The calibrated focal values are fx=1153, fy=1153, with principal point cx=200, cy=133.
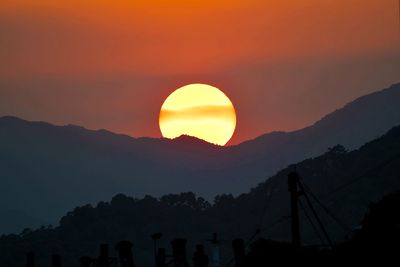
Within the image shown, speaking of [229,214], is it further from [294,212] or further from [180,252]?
[294,212]

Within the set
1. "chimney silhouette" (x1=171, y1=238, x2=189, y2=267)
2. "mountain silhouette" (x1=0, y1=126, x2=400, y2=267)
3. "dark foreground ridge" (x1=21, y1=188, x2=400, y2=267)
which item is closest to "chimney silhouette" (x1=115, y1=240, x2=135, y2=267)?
"dark foreground ridge" (x1=21, y1=188, x2=400, y2=267)

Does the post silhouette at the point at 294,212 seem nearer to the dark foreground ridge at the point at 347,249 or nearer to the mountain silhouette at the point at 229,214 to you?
the dark foreground ridge at the point at 347,249

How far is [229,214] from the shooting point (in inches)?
7303

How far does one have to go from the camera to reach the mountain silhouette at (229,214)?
152250mm

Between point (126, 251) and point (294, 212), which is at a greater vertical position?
point (294, 212)

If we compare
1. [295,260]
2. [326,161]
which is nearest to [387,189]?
[326,161]

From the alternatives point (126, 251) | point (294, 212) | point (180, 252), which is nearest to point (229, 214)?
point (180, 252)

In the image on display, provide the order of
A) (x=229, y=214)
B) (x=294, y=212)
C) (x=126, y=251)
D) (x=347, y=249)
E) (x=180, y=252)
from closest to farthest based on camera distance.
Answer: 1. (x=347, y=249)
2. (x=294, y=212)
3. (x=126, y=251)
4. (x=180, y=252)
5. (x=229, y=214)

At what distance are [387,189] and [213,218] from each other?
4788 cm

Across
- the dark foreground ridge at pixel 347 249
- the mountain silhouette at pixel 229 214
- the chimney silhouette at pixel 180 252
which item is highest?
the mountain silhouette at pixel 229 214

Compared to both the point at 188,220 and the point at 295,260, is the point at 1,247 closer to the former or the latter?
the point at 188,220

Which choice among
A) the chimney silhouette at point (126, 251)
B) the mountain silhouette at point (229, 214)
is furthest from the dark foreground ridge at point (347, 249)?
the mountain silhouette at point (229, 214)

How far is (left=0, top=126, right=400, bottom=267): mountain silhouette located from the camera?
152 metres

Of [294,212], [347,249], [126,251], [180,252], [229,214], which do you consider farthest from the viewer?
[229,214]
